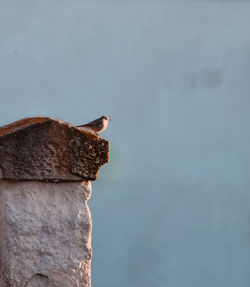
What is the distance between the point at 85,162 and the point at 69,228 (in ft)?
1.25

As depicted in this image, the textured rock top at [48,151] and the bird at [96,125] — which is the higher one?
the bird at [96,125]

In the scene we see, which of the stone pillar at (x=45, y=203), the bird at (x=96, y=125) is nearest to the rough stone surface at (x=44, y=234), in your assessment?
the stone pillar at (x=45, y=203)

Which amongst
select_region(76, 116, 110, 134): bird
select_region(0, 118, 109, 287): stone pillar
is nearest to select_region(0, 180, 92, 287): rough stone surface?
select_region(0, 118, 109, 287): stone pillar

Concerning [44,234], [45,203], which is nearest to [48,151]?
[45,203]

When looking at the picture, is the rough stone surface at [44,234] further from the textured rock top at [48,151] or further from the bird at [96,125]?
the bird at [96,125]

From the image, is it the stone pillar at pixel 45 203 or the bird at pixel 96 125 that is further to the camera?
the bird at pixel 96 125

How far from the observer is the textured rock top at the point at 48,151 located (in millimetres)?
2576

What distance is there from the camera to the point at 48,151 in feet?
8.64

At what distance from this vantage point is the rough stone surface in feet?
8.37

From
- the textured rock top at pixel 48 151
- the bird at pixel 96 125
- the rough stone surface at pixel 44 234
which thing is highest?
the bird at pixel 96 125

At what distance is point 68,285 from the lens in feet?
8.70

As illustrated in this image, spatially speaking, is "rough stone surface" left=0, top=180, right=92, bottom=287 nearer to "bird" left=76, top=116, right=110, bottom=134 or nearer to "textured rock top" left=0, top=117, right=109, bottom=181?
"textured rock top" left=0, top=117, right=109, bottom=181

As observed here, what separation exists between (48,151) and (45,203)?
29 cm

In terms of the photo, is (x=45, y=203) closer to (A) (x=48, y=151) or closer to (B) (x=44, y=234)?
(B) (x=44, y=234)
